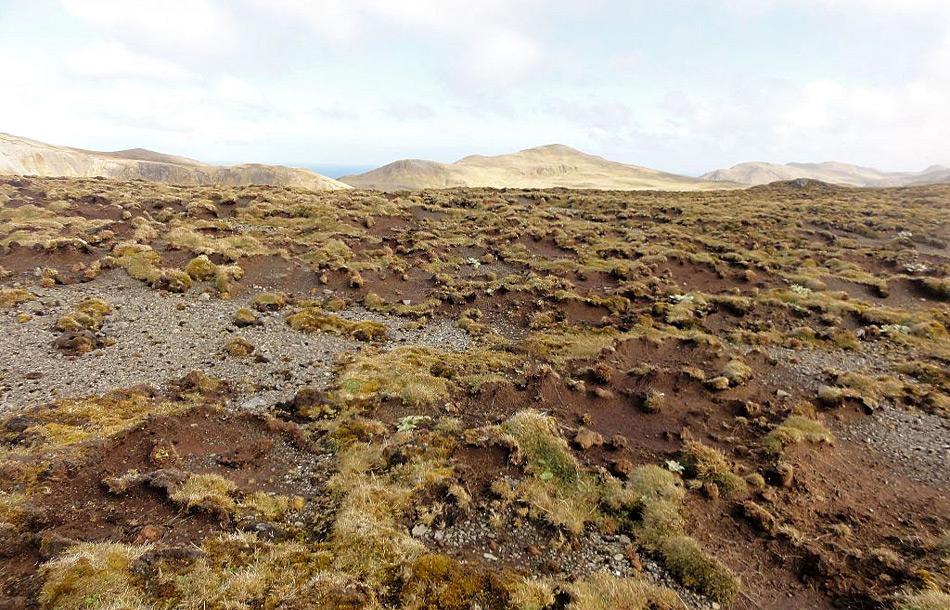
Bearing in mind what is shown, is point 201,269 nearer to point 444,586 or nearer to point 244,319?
point 244,319

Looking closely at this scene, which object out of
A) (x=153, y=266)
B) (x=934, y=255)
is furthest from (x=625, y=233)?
(x=153, y=266)

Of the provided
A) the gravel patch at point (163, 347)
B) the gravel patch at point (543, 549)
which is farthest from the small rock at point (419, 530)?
the gravel patch at point (163, 347)

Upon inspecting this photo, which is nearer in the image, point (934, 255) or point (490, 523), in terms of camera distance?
point (490, 523)

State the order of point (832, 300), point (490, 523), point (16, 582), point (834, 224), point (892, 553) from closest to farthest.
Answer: point (16, 582)
point (892, 553)
point (490, 523)
point (832, 300)
point (834, 224)

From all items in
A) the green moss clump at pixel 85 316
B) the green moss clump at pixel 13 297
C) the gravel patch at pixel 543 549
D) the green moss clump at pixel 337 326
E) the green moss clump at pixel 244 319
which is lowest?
the gravel patch at pixel 543 549

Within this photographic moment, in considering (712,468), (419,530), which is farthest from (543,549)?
(712,468)

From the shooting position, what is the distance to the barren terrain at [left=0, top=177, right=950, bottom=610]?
35.6 ft

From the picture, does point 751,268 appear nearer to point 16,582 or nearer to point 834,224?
point 834,224

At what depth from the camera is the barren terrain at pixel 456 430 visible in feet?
35.6

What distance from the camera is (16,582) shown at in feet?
30.9

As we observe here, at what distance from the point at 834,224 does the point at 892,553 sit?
63.2m

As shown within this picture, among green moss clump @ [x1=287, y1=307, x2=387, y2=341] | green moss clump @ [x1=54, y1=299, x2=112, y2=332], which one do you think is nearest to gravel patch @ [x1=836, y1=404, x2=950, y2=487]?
green moss clump @ [x1=287, y1=307, x2=387, y2=341]

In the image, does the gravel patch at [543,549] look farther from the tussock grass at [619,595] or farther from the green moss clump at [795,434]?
the green moss clump at [795,434]

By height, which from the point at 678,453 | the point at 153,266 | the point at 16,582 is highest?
the point at 153,266
